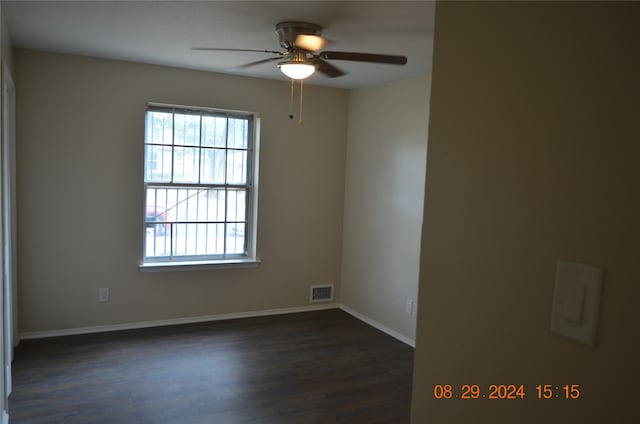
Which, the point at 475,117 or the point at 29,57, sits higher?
the point at 29,57

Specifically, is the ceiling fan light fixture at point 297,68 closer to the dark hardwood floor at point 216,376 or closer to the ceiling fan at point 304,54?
the ceiling fan at point 304,54

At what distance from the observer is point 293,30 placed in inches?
116

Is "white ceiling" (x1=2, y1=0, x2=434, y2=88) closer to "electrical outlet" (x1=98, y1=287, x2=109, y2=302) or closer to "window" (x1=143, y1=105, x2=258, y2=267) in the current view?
"window" (x1=143, y1=105, x2=258, y2=267)

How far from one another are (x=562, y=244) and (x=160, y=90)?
4.27 meters

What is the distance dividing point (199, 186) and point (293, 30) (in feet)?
7.31

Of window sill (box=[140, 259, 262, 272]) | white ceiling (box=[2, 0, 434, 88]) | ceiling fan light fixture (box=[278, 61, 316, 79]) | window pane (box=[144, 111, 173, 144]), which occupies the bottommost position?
window sill (box=[140, 259, 262, 272])

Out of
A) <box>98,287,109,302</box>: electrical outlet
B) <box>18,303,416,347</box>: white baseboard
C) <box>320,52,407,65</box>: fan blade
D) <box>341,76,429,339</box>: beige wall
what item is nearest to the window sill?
<box>98,287,109,302</box>: electrical outlet

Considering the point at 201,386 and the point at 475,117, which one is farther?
the point at 201,386

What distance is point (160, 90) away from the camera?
14.5ft

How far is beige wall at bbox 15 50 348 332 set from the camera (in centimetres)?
404

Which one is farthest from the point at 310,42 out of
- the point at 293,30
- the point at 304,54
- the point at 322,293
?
the point at 322,293

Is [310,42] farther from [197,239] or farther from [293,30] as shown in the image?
[197,239]

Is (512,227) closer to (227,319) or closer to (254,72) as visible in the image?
(254,72)

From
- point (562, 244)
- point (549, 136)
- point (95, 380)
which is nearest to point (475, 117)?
point (549, 136)
